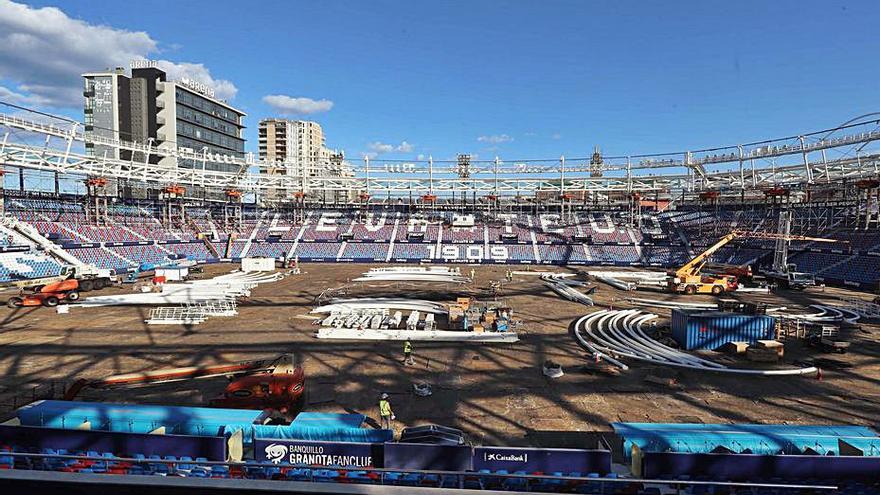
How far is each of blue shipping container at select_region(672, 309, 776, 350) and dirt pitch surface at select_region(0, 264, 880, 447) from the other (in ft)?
3.78

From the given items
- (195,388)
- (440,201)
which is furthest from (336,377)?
(440,201)

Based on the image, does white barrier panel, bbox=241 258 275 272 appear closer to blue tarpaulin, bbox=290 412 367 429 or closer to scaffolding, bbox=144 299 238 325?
scaffolding, bbox=144 299 238 325

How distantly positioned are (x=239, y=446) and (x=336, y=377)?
7.43 metres

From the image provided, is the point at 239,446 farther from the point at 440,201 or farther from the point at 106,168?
the point at 440,201

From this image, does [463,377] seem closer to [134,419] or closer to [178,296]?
[134,419]

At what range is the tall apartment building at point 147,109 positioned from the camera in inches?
3164

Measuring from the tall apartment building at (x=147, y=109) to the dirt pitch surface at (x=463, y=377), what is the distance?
58.6 metres

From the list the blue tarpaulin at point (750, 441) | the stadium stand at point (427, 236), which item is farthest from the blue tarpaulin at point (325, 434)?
the stadium stand at point (427, 236)

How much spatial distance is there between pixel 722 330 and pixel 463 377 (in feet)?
45.6

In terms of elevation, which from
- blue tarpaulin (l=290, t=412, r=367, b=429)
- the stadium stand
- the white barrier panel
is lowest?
blue tarpaulin (l=290, t=412, r=367, b=429)

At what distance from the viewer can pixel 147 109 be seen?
8362 cm

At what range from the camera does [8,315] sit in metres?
29.0

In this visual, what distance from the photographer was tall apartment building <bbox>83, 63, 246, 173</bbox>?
80375 mm

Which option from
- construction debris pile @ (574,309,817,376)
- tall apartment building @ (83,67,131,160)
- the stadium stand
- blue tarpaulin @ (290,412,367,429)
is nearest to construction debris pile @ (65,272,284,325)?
blue tarpaulin @ (290,412,367,429)
